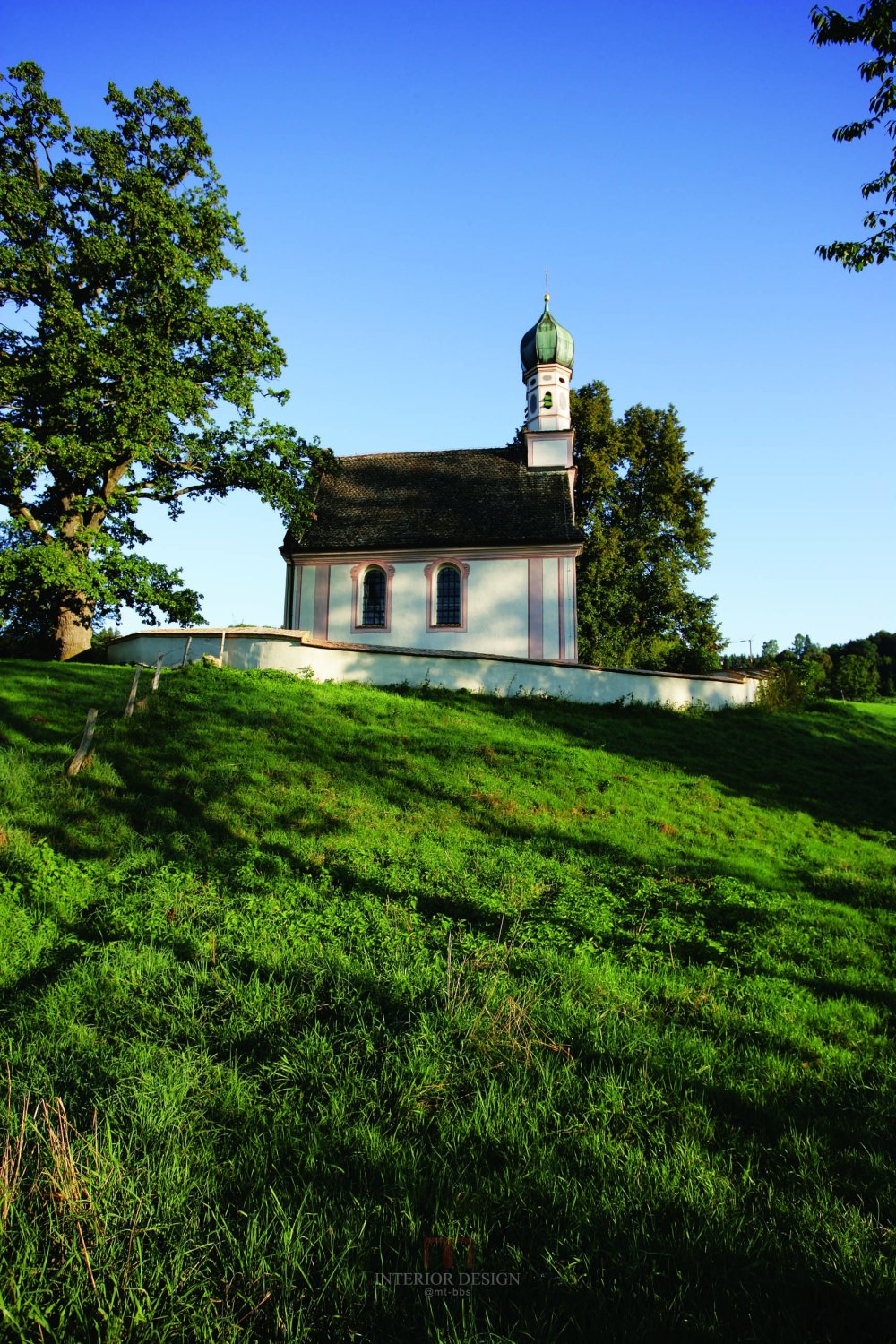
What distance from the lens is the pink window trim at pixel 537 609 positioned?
82.5 feet

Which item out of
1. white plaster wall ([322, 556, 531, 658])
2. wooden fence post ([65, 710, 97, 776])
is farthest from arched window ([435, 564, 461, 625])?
wooden fence post ([65, 710, 97, 776])

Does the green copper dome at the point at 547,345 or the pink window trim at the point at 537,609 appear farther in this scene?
the green copper dome at the point at 547,345

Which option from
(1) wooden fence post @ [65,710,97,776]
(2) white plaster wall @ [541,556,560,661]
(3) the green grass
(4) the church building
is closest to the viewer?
(3) the green grass

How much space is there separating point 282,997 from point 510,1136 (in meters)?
2.06

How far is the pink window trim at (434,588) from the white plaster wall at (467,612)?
0.09 metres

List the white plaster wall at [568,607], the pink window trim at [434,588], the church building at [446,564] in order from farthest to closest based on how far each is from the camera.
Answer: the pink window trim at [434,588] < the church building at [446,564] < the white plaster wall at [568,607]

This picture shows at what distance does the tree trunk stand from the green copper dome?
1994 centimetres

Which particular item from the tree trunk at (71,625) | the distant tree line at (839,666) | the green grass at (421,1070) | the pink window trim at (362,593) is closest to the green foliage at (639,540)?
the distant tree line at (839,666)

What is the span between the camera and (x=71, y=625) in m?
22.5

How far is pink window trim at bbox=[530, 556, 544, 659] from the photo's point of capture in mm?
25141

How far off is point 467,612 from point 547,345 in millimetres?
13287

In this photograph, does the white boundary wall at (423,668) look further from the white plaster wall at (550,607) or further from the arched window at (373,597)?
the arched window at (373,597)

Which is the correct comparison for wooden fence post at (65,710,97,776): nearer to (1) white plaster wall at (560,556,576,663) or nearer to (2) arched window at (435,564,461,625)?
(2) arched window at (435,564,461,625)

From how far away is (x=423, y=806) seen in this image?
10992 mm
